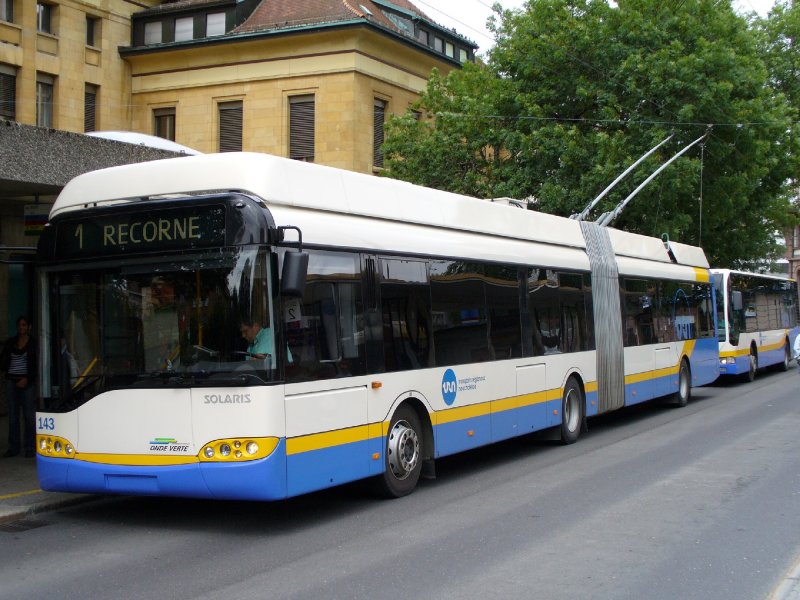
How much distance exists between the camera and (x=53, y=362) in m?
8.51

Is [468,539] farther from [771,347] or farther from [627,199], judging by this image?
[771,347]

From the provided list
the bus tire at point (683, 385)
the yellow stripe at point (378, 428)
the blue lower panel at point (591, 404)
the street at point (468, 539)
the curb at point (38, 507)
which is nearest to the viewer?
the street at point (468, 539)

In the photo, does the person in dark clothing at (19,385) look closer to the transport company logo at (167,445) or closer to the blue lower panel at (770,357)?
the transport company logo at (167,445)

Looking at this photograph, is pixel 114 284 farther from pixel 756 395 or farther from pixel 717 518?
pixel 756 395

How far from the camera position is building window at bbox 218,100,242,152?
33.0 metres

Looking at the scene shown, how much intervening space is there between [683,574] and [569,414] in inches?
290

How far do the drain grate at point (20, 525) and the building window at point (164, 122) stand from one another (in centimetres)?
2695

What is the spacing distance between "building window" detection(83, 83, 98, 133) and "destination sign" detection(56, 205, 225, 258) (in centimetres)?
2596

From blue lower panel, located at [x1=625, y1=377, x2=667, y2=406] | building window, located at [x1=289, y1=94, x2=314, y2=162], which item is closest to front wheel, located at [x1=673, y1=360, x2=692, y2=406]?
blue lower panel, located at [x1=625, y1=377, x2=667, y2=406]

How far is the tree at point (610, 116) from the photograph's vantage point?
25.0 meters

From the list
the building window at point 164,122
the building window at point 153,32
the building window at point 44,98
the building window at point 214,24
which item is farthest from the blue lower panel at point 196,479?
the building window at point 153,32

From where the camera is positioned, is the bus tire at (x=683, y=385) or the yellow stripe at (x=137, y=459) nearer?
the yellow stripe at (x=137, y=459)

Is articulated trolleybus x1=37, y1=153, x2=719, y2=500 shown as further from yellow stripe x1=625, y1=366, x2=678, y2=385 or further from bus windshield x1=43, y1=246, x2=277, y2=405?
yellow stripe x1=625, y1=366, x2=678, y2=385

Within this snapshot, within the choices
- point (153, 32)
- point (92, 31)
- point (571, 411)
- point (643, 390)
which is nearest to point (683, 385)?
point (643, 390)
